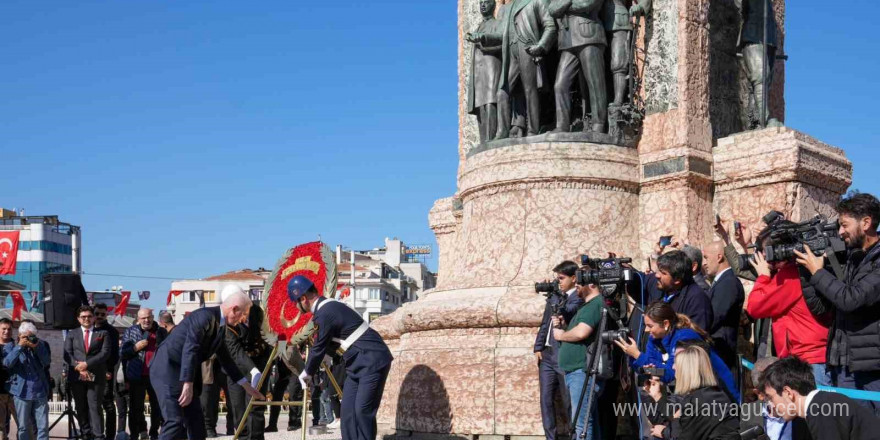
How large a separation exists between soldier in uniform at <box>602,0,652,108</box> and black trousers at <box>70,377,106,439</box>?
7048mm

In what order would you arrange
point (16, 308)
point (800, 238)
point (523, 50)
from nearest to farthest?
point (800, 238)
point (523, 50)
point (16, 308)

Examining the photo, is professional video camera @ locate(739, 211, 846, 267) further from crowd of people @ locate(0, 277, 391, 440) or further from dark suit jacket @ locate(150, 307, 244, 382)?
dark suit jacket @ locate(150, 307, 244, 382)

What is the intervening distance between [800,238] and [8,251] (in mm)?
70509

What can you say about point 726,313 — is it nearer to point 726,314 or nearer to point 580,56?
point 726,314

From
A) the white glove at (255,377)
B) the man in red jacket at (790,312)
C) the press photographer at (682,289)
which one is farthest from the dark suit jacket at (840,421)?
the white glove at (255,377)

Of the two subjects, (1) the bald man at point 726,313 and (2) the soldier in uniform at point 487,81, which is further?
(2) the soldier in uniform at point 487,81

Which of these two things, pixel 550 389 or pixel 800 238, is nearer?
pixel 800 238

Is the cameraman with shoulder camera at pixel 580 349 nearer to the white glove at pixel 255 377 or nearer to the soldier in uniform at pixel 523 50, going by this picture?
the white glove at pixel 255 377

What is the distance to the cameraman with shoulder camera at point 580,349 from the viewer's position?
324 inches

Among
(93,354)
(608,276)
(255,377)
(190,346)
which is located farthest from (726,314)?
(93,354)

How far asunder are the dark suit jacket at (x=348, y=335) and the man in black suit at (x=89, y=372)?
5.07 metres

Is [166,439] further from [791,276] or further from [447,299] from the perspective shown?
[791,276]

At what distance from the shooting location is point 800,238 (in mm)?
6410

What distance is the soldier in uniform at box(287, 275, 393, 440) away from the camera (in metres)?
8.76
